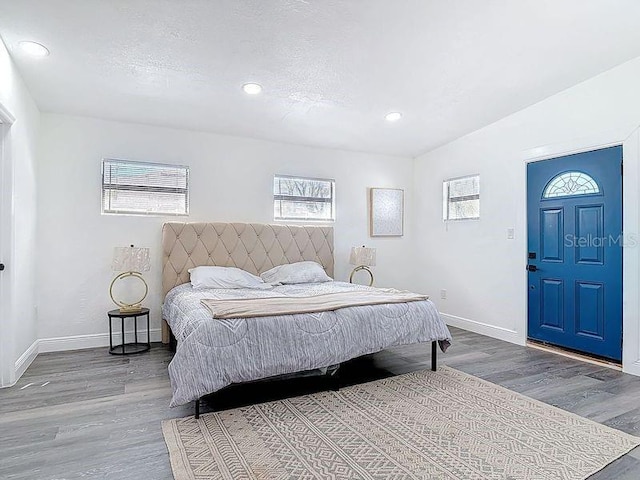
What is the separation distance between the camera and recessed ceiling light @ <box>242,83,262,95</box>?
3688 millimetres

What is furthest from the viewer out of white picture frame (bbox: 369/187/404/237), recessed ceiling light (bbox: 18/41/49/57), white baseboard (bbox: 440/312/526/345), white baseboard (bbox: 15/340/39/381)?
white picture frame (bbox: 369/187/404/237)

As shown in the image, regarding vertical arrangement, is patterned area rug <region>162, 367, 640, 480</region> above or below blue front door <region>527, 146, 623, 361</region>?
below

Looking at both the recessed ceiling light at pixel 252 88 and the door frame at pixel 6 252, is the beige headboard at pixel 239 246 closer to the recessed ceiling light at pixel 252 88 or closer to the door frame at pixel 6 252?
the door frame at pixel 6 252

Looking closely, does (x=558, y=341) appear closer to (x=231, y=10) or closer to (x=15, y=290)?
(x=231, y=10)

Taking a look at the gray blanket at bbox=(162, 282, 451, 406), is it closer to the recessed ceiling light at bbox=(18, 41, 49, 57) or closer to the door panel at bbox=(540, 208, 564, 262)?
the door panel at bbox=(540, 208, 564, 262)

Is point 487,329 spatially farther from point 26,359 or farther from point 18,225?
point 18,225

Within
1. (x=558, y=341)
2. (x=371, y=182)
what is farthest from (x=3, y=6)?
(x=558, y=341)

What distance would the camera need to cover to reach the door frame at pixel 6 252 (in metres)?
3.10

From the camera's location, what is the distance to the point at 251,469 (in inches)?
78.4

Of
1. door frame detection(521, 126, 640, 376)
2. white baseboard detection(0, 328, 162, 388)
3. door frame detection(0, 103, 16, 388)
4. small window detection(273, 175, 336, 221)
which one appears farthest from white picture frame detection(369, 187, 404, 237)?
door frame detection(0, 103, 16, 388)

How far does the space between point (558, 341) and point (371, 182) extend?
3075 millimetres

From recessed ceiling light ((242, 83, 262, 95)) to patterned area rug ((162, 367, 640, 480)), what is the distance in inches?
108

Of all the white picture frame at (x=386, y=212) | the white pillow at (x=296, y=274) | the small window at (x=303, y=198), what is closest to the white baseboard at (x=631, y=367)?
the white pillow at (x=296, y=274)

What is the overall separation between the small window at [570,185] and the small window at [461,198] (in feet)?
3.18
